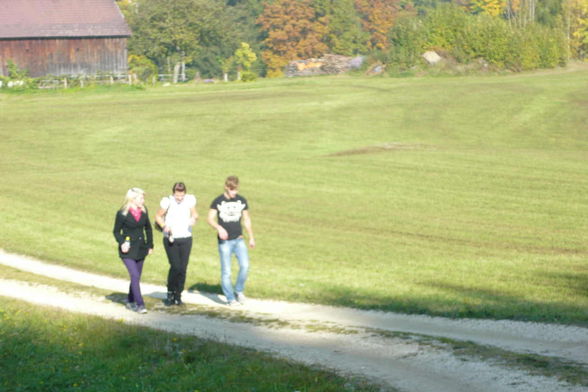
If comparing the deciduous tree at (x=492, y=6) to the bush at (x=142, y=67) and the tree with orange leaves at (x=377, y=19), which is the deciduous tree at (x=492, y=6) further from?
the bush at (x=142, y=67)

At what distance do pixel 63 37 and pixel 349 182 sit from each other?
49900 mm

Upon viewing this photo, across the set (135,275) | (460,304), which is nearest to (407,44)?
(460,304)

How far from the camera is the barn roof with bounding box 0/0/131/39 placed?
7500 centimetres

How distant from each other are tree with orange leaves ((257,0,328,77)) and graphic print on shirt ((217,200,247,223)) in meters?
92.8

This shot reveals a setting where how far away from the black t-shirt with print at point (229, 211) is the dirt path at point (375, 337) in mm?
1520

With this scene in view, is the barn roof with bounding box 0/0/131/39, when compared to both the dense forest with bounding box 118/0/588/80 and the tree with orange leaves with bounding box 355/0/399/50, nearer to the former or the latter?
the dense forest with bounding box 118/0/588/80

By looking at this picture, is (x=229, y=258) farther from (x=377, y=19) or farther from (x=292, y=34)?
(x=377, y=19)

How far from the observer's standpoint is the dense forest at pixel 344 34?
70500 mm

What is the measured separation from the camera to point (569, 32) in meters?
95.9

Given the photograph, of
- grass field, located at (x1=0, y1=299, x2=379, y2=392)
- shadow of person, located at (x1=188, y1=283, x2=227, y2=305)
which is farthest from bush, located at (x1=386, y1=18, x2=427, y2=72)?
grass field, located at (x1=0, y1=299, x2=379, y2=392)

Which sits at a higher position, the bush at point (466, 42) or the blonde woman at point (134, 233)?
the bush at point (466, 42)

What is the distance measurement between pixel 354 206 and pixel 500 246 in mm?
6965

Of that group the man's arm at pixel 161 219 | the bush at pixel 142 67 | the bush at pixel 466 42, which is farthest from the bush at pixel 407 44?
the man's arm at pixel 161 219

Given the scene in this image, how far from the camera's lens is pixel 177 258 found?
16172 millimetres
